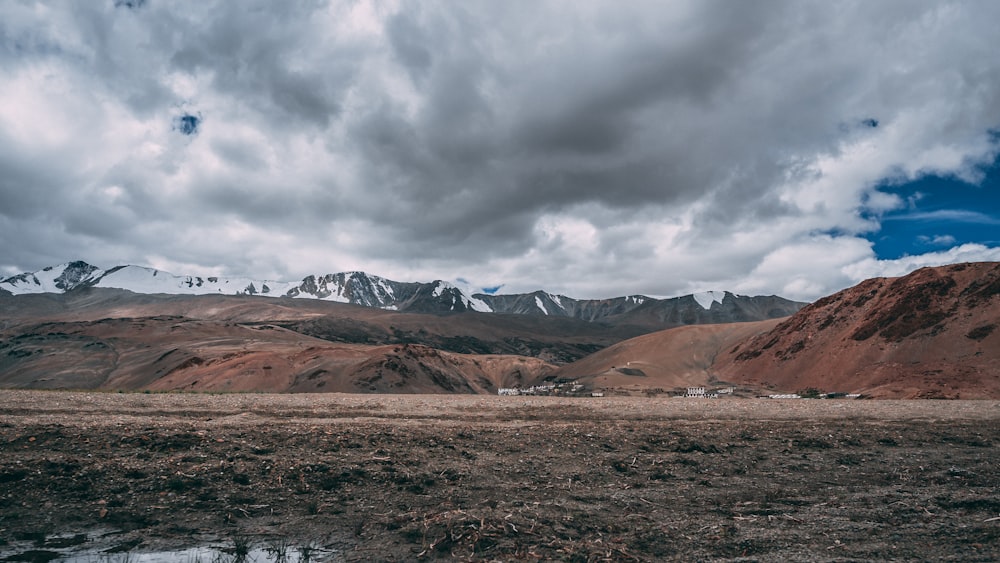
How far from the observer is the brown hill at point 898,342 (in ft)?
184

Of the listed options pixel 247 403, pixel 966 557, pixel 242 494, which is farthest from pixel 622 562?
pixel 247 403

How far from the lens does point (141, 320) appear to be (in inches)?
6240

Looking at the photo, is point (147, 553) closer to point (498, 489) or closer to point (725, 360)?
point (498, 489)

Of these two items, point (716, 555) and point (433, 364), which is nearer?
point (716, 555)

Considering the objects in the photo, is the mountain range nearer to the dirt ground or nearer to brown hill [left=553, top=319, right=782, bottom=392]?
brown hill [left=553, top=319, right=782, bottom=392]

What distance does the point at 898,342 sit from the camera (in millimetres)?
66188

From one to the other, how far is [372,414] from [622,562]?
56.1 ft

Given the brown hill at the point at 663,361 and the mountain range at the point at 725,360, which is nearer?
the mountain range at the point at 725,360

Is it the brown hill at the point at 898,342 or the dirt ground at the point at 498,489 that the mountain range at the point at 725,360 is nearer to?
the brown hill at the point at 898,342

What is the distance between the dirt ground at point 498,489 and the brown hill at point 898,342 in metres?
45.3

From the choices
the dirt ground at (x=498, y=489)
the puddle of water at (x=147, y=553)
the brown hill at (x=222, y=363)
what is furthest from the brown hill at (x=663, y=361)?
the puddle of water at (x=147, y=553)

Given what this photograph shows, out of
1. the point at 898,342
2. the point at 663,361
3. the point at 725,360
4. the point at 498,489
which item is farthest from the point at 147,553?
the point at 663,361

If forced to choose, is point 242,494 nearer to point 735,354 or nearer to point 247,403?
point 247,403

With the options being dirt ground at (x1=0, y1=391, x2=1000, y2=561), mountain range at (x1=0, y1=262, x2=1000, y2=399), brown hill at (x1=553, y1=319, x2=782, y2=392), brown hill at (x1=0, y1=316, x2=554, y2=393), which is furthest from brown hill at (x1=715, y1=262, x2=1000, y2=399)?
brown hill at (x1=0, y1=316, x2=554, y2=393)
